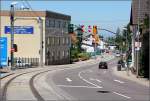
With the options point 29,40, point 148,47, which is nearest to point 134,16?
point 148,47

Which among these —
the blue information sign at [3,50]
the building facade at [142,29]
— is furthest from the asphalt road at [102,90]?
the building facade at [142,29]

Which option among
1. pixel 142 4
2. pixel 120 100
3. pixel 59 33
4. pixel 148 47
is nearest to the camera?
pixel 120 100

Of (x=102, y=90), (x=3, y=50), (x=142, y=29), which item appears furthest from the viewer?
Answer: (x=142, y=29)

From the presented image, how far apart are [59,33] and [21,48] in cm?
1586

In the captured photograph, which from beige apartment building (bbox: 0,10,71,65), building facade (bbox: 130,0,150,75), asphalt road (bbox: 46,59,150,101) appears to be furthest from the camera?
beige apartment building (bbox: 0,10,71,65)

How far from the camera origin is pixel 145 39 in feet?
164

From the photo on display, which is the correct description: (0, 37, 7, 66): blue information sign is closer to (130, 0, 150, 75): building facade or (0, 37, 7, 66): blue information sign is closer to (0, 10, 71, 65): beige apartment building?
(130, 0, 150, 75): building facade

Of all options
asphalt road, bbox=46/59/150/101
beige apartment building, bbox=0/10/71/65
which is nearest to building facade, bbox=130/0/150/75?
asphalt road, bbox=46/59/150/101

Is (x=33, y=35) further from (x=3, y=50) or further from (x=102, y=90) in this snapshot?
(x=102, y=90)

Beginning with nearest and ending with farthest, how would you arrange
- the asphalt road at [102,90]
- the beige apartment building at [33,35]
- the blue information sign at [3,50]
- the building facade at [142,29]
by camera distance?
1. the asphalt road at [102,90]
2. the blue information sign at [3,50]
3. the building facade at [142,29]
4. the beige apartment building at [33,35]

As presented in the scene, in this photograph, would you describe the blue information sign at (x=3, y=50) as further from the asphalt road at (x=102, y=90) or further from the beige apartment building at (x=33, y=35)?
the beige apartment building at (x=33, y=35)

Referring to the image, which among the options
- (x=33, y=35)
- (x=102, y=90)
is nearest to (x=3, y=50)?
(x=102, y=90)

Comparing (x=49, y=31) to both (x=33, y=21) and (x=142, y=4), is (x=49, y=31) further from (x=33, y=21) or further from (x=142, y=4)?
(x=142, y=4)

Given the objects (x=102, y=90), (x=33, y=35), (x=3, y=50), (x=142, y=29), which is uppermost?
(x=142, y=29)
